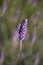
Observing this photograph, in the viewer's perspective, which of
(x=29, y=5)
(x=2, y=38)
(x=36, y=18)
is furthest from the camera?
(x=29, y=5)

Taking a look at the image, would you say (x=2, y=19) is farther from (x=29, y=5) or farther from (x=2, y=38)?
→ (x=29, y=5)

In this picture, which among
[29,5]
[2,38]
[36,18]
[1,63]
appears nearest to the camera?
[1,63]

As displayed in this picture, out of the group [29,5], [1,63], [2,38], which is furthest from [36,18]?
[1,63]

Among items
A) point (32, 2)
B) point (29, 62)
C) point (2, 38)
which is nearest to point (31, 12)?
point (32, 2)

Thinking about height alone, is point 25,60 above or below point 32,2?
below

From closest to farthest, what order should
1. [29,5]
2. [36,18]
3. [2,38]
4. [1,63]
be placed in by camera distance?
[1,63] < [2,38] < [36,18] < [29,5]

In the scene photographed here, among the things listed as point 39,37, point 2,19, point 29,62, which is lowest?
point 29,62

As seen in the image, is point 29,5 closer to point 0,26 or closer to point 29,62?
point 0,26

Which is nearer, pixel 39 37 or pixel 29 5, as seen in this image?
pixel 39 37

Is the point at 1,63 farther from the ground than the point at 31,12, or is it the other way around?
the point at 31,12
